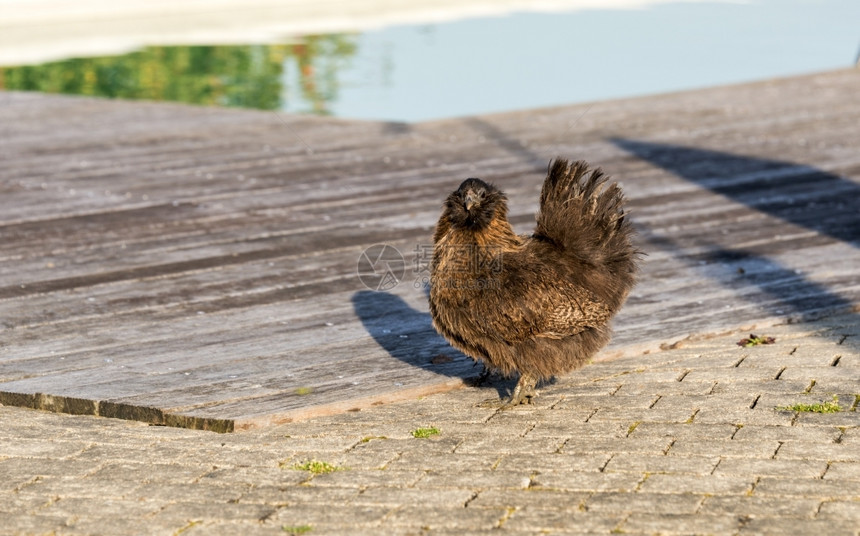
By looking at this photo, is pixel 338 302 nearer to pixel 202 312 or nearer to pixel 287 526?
pixel 202 312

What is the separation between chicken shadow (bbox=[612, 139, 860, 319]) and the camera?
837 cm

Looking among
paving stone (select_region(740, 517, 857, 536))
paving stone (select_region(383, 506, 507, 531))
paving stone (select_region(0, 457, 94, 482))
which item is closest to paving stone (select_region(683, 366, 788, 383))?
paving stone (select_region(740, 517, 857, 536))

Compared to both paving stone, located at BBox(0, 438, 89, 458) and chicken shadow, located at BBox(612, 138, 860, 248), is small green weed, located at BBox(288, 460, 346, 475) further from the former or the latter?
chicken shadow, located at BBox(612, 138, 860, 248)

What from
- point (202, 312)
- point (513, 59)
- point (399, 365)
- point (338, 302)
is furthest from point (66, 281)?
point (513, 59)

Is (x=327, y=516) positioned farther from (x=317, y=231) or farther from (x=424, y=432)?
(x=317, y=231)

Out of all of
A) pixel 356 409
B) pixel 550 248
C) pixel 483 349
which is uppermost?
pixel 550 248

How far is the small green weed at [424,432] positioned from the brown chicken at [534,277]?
60 centimetres

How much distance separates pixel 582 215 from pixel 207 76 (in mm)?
19823

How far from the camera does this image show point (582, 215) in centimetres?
663

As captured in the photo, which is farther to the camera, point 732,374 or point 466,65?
point 466,65

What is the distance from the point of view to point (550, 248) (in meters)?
6.73

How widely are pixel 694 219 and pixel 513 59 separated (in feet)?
54.8

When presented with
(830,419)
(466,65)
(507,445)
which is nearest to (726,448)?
(830,419)

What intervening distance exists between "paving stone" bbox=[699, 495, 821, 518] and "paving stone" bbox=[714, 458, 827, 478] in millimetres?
308
